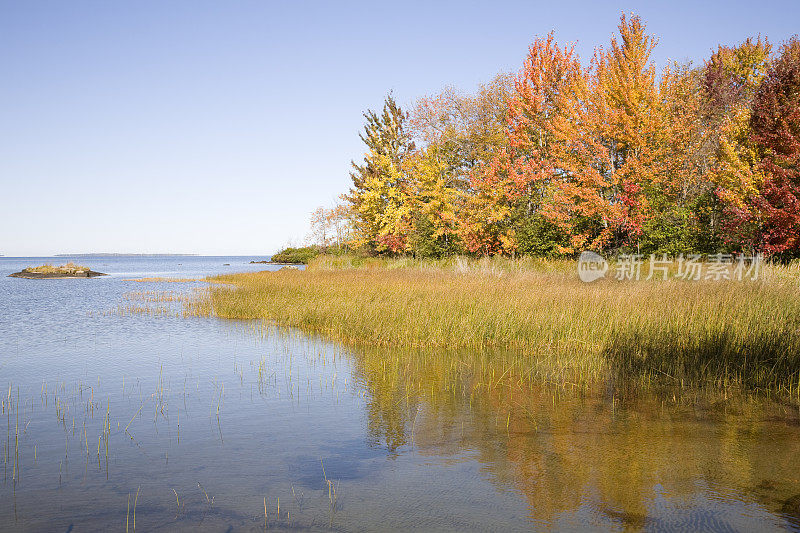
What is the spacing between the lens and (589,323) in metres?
11.0

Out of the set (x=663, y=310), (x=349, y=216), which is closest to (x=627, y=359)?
(x=663, y=310)

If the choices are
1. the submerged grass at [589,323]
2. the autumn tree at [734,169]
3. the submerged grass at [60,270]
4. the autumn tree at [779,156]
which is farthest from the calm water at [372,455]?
the submerged grass at [60,270]

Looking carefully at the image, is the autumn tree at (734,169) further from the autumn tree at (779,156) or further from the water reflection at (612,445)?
the water reflection at (612,445)

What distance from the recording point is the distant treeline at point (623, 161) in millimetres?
20031

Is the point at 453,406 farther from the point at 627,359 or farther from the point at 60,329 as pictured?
the point at 60,329

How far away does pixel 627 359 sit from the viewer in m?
9.12

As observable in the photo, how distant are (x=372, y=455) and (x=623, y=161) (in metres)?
22.8

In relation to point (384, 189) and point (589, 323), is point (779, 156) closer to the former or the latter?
point (589, 323)

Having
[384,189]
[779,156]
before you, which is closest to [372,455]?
[779,156]

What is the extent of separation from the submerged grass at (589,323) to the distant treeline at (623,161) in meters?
6.73

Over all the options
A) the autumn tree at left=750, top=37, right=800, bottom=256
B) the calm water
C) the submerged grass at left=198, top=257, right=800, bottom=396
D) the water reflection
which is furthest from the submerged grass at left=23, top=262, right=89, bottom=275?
the autumn tree at left=750, top=37, right=800, bottom=256

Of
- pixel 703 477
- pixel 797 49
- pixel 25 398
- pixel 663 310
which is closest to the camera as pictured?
pixel 703 477

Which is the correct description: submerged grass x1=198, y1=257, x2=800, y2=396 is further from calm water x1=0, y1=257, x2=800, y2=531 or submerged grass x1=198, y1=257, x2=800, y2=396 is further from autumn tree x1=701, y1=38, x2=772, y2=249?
autumn tree x1=701, y1=38, x2=772, y2=249

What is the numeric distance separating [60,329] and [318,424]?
1199cm
